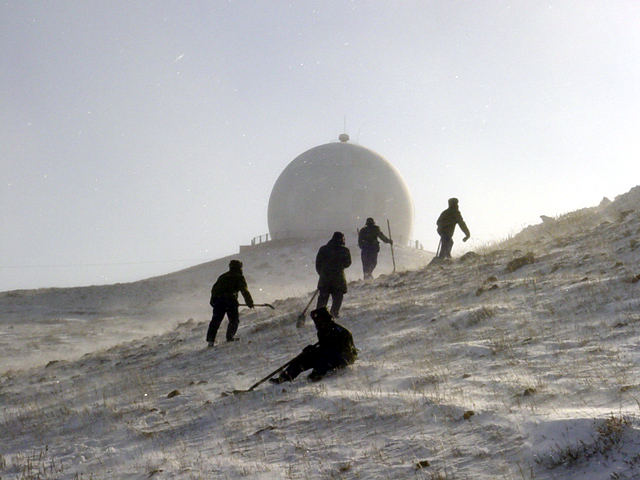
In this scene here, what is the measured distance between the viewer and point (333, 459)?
14.6 feet

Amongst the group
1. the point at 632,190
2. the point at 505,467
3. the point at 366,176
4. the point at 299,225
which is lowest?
the point at 505,467

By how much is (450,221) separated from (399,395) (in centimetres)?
1200

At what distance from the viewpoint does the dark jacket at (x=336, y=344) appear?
7.37 meters

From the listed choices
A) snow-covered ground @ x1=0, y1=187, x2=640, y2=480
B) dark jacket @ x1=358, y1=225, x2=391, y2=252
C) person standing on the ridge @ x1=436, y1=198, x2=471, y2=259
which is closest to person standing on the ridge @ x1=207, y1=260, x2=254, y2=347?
snow-covered ground @ x1=0, y1=187, x2=640, y2=480

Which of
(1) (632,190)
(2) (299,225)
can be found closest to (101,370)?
(1) (632,190)

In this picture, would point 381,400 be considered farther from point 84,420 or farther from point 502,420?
point 84,420

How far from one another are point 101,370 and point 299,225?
3133cm

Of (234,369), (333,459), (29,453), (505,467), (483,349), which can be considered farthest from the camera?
(234,369)

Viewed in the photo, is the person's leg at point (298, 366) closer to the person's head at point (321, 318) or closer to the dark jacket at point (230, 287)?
the person's head at point (321, 318)

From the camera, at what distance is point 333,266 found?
37.9 ft

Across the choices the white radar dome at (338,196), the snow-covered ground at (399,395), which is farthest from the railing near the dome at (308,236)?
the snow-covered ground at (399,395)

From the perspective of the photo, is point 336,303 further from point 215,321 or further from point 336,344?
point 336,344

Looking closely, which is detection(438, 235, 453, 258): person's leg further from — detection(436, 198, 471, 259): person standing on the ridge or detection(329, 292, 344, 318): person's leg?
detection(329, 292, 344, 318): person's leg

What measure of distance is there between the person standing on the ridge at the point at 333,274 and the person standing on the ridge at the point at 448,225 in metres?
6.02
